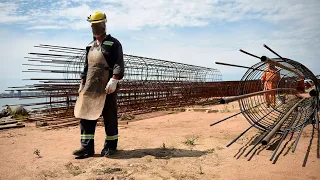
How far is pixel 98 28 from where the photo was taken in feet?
13.2

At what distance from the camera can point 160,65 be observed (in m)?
12.1

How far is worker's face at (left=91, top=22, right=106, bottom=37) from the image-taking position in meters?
4.00

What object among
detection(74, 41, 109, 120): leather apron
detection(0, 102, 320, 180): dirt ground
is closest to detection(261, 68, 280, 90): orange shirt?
detection(0, 102, 320, 180): dirt ground

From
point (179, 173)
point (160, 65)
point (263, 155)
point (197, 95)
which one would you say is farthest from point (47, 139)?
point (197, 95)

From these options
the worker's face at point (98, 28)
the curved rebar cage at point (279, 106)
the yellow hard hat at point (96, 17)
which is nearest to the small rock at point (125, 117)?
the curved rebar cage at point (279, 106)

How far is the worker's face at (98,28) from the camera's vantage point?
4.00 meters

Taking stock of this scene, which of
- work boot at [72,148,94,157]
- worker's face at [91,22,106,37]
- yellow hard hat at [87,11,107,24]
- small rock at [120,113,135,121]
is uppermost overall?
yellow hard hat at [87,11,107,24]

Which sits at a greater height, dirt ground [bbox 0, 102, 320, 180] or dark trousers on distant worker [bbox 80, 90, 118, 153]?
dark trousers on distant worker [bbox 80, 90, 118, 153]

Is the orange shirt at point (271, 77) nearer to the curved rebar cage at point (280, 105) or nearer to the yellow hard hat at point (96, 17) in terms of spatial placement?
the curved rebar cage at point (280, 105)

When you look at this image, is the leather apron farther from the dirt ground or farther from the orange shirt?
the orange shirt

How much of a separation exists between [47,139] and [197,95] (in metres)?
10.5

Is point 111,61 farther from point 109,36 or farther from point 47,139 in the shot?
point 47,139

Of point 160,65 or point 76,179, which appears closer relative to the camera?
point 76,179

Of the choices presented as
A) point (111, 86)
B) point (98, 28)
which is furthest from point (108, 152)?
point (98, 28)
